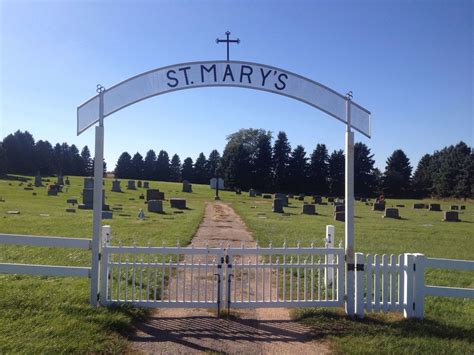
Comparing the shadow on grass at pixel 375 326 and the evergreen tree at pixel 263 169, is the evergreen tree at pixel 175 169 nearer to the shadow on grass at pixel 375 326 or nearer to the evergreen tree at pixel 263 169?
the evergreen tree at pixel 263 169

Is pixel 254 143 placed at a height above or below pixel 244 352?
above

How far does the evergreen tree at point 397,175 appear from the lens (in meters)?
89.3

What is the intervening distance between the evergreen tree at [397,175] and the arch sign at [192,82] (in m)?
86.7

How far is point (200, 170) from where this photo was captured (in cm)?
10531

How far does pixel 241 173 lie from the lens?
84.2 m

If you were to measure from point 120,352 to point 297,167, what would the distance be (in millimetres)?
80063

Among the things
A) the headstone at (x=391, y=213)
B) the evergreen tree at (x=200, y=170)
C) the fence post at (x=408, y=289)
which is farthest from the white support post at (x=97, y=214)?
the evergreen tree at (x=200, y=170)

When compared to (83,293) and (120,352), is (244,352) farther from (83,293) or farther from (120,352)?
(83,293)

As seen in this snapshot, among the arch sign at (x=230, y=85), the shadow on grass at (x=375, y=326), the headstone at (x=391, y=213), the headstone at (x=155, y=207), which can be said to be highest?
the arch sign at (x=230, y=85)

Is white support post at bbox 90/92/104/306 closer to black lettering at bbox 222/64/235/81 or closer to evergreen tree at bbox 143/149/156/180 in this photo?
black lettering at bbox 222/64/235/81

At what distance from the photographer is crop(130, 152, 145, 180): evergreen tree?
4114 inches

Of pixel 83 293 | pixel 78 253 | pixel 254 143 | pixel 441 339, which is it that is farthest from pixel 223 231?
pixel 254 143

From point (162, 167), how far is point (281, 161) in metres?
34.0

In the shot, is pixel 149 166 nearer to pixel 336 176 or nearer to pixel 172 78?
pixel 336 176
